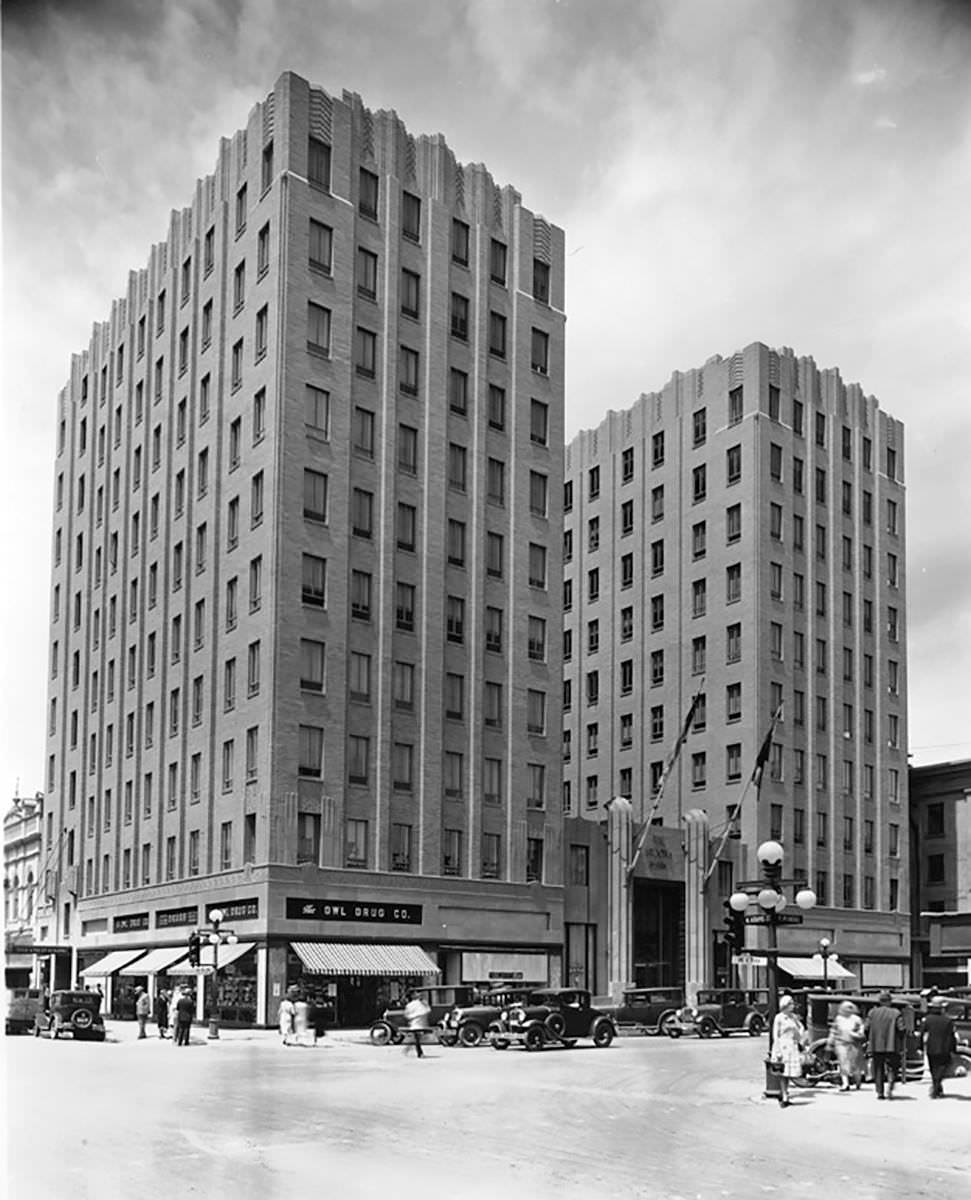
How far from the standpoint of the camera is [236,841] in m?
59.3

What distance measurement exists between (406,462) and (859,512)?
33.0 meters

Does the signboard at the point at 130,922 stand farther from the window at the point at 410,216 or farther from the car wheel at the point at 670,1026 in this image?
the window at the point at 410,216

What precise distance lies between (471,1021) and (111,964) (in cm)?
2646

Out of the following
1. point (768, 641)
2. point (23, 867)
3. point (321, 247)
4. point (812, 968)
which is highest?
point (321, 247)

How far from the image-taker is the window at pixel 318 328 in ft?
200

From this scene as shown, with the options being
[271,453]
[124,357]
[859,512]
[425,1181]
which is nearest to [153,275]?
[124,357]

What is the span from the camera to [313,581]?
60375 mm

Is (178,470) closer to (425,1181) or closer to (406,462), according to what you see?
(406,462)

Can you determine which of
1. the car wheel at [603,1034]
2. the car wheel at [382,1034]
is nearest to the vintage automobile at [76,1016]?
the car wheel at [382,1034]

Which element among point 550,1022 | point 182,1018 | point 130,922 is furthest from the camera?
point 130,922

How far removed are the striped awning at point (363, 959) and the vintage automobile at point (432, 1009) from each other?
29.2 feet

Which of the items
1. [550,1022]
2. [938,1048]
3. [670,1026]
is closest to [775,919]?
[938,1048]

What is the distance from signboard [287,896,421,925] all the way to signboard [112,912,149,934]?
11977mm

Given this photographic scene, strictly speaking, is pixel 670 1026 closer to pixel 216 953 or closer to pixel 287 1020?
pixel 287 1020
